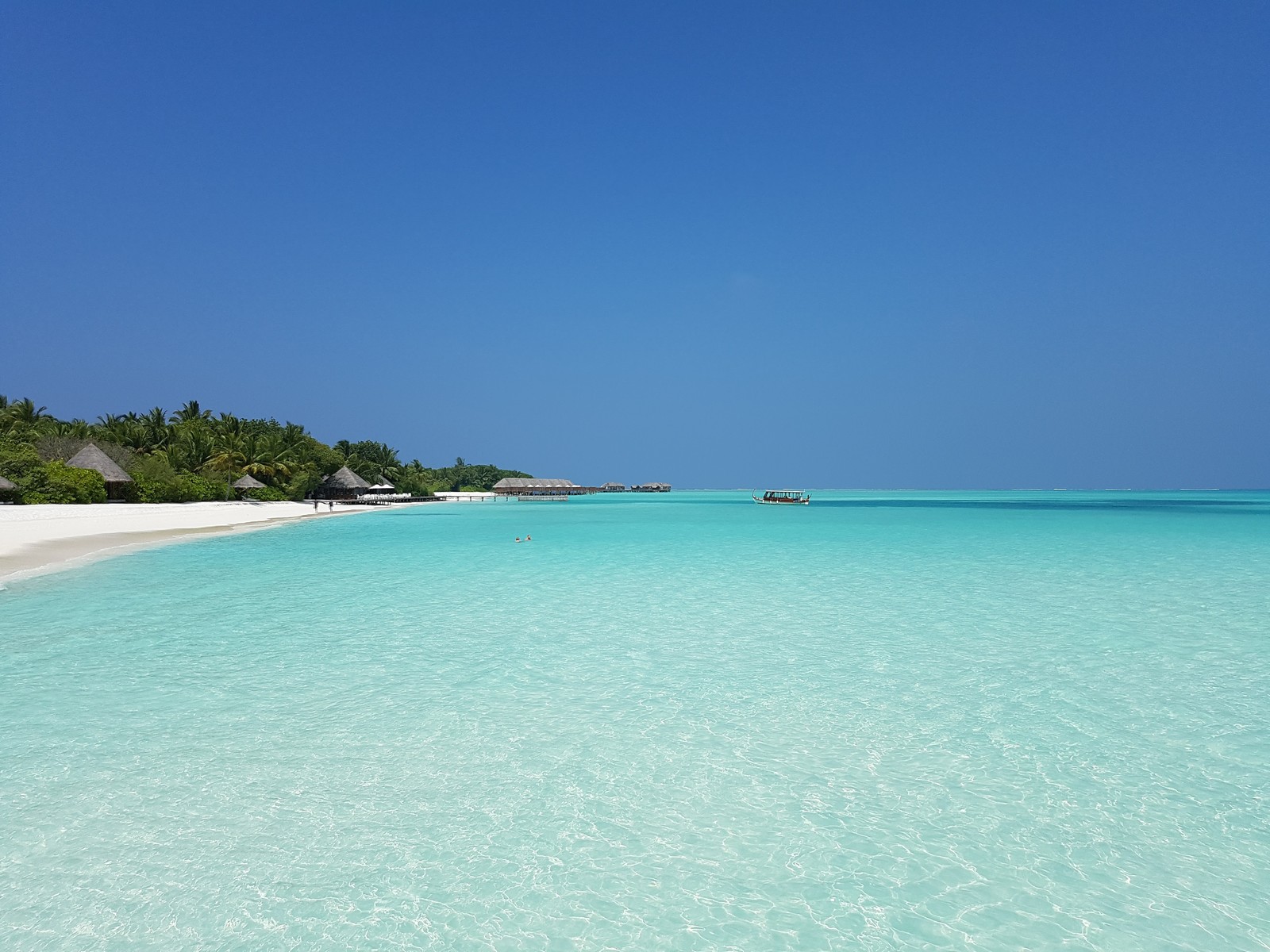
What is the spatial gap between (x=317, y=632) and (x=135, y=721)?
3652 millimetres

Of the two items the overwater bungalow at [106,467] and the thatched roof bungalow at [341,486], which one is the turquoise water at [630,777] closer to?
the overwater bungalow at [106,467]

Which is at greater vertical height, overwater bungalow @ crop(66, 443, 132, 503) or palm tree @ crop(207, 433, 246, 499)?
palm tree @ crop(207, 433, 246, 499)

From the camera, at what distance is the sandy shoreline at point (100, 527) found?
1648 centimetres

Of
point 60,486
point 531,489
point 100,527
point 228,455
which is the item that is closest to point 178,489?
point 228,455

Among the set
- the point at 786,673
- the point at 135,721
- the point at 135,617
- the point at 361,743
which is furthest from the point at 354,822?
the point at 135,617

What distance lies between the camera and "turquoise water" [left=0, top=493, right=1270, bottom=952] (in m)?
3.26

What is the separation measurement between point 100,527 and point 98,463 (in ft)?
38.2

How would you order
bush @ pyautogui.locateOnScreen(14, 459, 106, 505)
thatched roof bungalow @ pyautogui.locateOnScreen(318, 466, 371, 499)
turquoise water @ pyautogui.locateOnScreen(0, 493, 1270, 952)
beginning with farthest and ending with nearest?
thatched roof bungalow @ pyautogui.locateOnScreen(318, 466, 371, 499) < bush @ pyautogui.locateOnScreen(14, 459, 106, 505) < turquoise water @ pyautogui.locateOnScreen(0, 493, 1270, 952)

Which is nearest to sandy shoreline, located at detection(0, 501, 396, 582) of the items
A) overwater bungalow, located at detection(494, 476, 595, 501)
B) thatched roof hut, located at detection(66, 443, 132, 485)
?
thatched roof hut, located at detection(66, 443, 132, 485)

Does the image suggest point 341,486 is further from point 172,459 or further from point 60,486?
point 60,486

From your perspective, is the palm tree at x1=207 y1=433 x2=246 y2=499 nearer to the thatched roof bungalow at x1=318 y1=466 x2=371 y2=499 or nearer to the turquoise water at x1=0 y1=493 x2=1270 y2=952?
the thatched roof bungalow at x1=318 y1=466 x2=371 y2=499

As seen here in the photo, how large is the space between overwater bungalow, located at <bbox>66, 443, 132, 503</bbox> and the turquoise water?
28.4 meters

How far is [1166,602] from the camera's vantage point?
12.2m

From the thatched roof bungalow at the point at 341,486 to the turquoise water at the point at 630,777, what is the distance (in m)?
47.8
